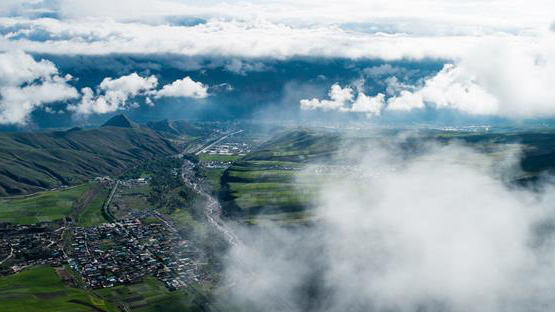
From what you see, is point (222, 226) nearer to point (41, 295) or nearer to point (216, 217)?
point (216, 217)

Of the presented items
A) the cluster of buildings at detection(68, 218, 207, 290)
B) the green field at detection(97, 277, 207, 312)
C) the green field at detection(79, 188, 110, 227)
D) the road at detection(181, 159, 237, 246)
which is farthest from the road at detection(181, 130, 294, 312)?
the green field at detection(79, 188, 110, 227)

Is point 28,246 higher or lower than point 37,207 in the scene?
higher

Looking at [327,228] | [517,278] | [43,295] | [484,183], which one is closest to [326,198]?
[327,228]

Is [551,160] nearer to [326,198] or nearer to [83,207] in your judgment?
[326,198]

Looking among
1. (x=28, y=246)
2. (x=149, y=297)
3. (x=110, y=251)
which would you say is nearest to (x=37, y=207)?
(x=28, y=246)

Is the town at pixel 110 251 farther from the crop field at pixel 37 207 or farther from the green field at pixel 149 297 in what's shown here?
the crop field at pixel 37 207
